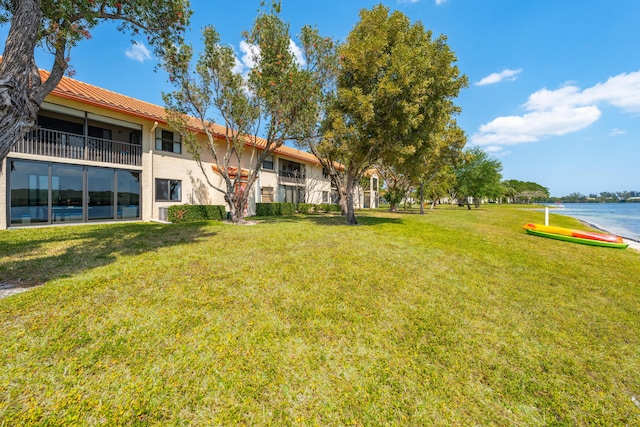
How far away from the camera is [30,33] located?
14.1ft

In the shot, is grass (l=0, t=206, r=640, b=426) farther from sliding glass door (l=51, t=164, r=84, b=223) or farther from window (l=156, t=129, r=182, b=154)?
window (l=156, t=129, r=182, b=154)

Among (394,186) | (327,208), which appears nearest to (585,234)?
(394,186)

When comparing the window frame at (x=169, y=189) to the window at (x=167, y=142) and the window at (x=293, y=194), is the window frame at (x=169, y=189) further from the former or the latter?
the window at (x=293, y=194)

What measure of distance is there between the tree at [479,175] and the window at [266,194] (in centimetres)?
2895

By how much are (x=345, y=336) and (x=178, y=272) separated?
391 centimetres

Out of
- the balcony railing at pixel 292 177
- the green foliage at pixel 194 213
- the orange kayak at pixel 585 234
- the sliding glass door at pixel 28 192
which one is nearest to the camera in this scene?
the orange kayak at pixel 585 234

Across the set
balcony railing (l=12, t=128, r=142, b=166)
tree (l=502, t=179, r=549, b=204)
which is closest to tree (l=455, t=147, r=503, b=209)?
balcony railing (l=12, t=128, r=142, b=166)

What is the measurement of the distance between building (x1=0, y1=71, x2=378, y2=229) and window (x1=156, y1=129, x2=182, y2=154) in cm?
6

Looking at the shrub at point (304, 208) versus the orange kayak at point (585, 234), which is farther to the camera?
the shrub at point (304, 208)

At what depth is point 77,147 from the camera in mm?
12695

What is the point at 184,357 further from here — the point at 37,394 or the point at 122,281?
the point at 122,281

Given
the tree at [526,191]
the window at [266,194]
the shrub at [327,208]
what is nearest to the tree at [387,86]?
the window at [266,194]

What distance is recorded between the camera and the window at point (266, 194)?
2310 cm

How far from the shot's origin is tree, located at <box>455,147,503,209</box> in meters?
36.8
